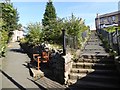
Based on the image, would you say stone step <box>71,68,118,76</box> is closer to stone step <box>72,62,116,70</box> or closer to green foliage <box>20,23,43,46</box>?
stone step <box>72,62,116,70</box>

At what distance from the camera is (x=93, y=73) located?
10062 mm

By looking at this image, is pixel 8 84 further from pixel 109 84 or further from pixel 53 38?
pixel 53 38

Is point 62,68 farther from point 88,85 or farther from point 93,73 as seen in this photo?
point 88,85

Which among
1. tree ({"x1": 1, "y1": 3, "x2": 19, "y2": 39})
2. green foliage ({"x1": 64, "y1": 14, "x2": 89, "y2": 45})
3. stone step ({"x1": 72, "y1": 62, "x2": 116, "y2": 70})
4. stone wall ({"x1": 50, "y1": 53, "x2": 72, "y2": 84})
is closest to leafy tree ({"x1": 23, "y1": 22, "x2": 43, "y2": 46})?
green foliage ({"x1": 64, "y1": 14, "x2": 89, "y2": 45})

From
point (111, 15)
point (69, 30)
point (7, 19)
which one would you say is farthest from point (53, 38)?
point (111, 15)

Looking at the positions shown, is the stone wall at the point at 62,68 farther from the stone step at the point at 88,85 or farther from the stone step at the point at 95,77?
the stone step at the point at 88,85

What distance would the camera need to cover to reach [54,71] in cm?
1106

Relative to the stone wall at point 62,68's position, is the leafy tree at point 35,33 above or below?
above

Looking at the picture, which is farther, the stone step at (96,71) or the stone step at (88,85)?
the stone step at (96,71)

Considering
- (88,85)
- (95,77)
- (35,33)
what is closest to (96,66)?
(95,77)

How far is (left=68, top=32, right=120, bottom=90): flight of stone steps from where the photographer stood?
9141mm

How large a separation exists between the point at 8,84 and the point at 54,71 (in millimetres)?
2377

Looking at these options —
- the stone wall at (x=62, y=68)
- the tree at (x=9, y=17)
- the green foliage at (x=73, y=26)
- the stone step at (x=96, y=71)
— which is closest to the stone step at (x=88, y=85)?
the stone wall at (x=62, y=68)

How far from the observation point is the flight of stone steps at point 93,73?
30.0ft
